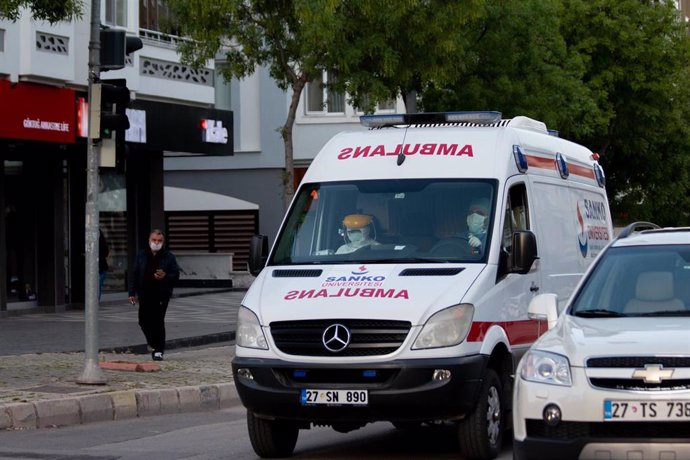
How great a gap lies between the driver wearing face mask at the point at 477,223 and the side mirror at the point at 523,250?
283 millimetres

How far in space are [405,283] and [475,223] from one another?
1089 millimetres

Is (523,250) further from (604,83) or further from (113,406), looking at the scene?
(604,83)

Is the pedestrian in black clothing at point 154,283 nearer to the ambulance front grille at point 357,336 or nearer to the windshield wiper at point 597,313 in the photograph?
the ambulance front grille at point 357,336

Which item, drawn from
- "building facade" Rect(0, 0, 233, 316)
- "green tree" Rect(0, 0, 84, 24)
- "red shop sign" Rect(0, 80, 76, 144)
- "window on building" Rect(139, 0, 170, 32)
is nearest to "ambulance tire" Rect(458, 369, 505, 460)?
"green tree" Rect(0, 0, 84, 24)

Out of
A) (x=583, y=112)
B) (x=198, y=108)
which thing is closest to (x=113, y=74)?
(x=198, y=108)

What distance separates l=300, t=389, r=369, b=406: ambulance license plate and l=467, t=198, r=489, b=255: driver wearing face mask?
1.58 meters

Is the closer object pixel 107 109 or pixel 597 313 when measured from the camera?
pixel 597 313

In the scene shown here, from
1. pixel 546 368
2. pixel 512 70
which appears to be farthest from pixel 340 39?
pixel 546 368

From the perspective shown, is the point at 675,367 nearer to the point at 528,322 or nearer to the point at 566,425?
the point at 566,425

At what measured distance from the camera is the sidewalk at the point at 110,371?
525 inches

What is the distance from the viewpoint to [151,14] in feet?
99.9

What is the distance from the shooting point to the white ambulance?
9.45 meters

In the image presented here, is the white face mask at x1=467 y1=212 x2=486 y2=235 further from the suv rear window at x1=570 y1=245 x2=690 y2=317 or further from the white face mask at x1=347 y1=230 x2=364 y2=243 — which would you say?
the suv rear window at x1=570 y1=245 x2=690 y2=317

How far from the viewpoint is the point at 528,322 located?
10.9m
